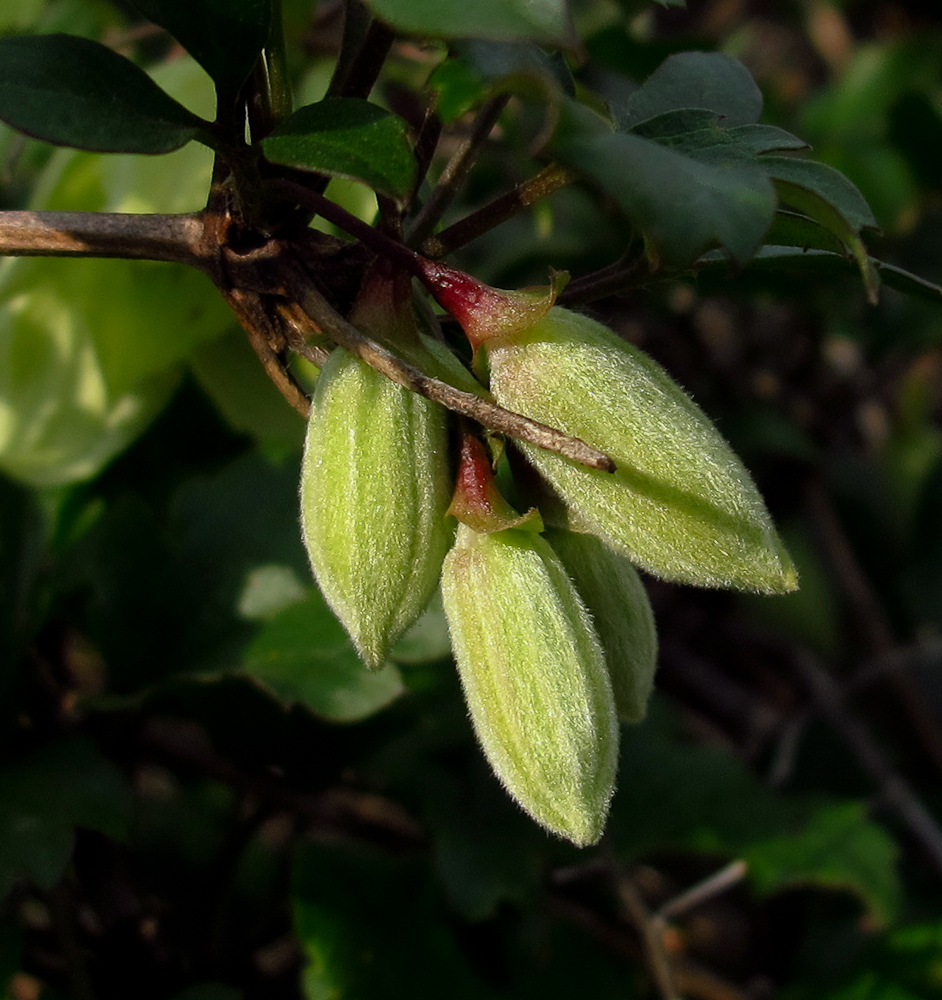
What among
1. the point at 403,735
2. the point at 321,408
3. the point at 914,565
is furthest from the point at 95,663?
the point at 914,565

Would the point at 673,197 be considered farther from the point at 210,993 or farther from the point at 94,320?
the point at 210,993

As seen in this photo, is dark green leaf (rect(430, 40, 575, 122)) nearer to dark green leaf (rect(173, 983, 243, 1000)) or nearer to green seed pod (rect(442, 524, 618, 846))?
green seed pod (rect(442, 524, 618, 846))

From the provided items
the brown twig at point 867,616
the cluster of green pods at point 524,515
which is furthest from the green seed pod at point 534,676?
the brown twig at point 867,616

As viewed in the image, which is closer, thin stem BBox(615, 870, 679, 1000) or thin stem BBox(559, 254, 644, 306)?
thin stem BBox(559, 254, 644, 306)

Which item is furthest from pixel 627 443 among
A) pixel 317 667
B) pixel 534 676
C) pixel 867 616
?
pixel 867 616

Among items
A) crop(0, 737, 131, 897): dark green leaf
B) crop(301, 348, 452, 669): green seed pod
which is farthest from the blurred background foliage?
crop(301, 348, 452, 669): green seed pod

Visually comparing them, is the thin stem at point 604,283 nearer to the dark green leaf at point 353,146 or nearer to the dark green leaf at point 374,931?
the dark green leaf at point 353,146
